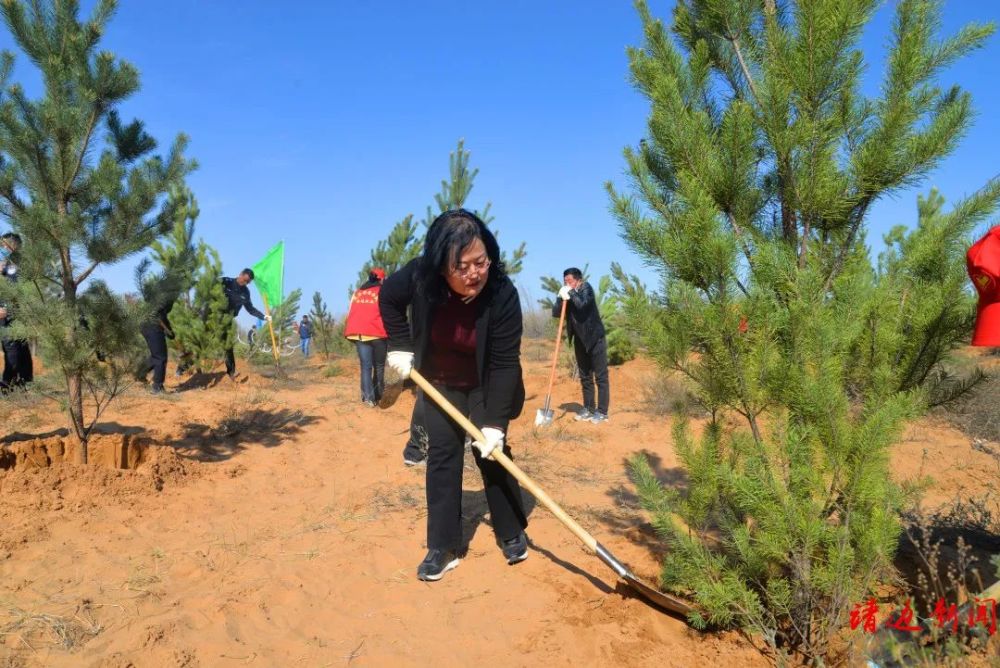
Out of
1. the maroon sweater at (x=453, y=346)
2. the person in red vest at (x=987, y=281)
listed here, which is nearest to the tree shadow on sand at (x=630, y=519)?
the maroon sweater at (x=453, y=346)

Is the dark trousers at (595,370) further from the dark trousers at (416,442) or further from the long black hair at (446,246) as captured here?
the long black hair at (446,246)

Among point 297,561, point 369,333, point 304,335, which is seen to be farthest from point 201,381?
point 304,335

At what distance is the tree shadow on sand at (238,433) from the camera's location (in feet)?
18.8

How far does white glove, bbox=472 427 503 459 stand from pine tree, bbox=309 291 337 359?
→ 1195 centimetres

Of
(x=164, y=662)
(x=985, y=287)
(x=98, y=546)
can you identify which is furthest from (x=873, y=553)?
(x=98, y=546)

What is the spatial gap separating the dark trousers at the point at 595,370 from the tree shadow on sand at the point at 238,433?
3.19 metres

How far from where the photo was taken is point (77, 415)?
4461mm

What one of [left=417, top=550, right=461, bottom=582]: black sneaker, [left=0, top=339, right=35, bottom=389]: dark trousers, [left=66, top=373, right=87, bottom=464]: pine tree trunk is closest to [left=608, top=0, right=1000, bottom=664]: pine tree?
[left=417, top=550, right=461, bottom=582]: black sneaker

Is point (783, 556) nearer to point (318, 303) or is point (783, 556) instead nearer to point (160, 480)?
point (160, 480)

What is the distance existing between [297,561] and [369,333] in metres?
4.36

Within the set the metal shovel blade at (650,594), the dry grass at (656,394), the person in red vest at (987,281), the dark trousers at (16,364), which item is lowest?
the metal shovel blade at (650,594)

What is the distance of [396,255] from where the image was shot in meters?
10.6

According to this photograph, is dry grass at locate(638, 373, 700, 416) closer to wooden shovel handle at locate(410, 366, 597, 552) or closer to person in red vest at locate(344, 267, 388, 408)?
wooden shovel handle at locate(410, 366, 597, 552)

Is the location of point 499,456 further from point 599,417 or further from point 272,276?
point 272,276
